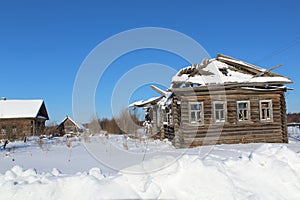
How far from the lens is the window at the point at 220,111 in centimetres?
1411

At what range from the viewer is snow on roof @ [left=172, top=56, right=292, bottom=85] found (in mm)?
13961

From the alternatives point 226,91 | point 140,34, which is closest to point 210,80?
point 226,91

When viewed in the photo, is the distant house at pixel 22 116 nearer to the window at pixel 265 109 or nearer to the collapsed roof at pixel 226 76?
the collapsed roof at pixel 226 76

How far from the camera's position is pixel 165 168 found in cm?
556

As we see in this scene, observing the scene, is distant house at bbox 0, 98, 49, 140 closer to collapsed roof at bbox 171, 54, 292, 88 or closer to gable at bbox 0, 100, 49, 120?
gable at bbox 0, 100, 49, 120

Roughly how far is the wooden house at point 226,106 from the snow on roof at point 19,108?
2722 cm

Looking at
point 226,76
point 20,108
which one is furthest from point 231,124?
point 20,108

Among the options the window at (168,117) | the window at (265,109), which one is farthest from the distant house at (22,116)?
the window at (265,109)

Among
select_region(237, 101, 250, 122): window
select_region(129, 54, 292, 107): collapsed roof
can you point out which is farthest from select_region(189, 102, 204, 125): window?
select_region(237, 101, 250, 122): window

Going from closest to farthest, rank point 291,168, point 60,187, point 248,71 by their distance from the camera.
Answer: point 60,187
point 291,168
point 248,71

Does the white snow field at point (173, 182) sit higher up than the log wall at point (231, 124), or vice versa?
the log wall at point (231, 124)

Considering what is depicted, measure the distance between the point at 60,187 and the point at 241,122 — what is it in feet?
37.8

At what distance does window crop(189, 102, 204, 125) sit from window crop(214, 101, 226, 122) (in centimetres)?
84

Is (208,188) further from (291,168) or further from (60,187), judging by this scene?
(60,187)
